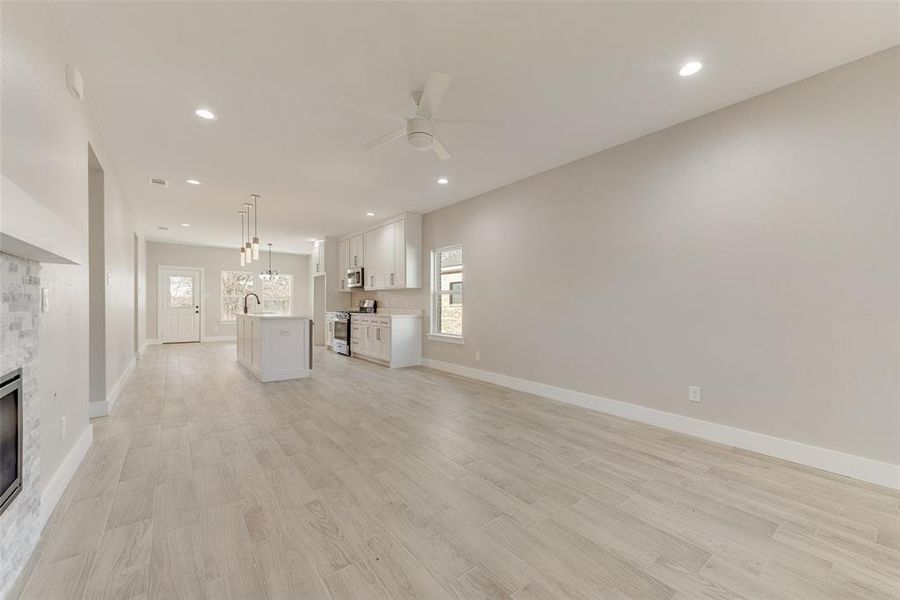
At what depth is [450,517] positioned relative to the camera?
1.90m

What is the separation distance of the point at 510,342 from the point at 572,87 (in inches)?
120

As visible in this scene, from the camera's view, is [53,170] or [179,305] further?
[179,305]

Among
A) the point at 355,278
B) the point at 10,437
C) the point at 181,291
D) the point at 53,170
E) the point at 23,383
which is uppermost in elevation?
the point at 53,170

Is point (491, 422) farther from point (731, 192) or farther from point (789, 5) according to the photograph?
point (789, 5)

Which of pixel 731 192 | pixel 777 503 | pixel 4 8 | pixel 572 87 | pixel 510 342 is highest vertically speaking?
pixel 572 87

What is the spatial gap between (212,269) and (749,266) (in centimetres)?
1132

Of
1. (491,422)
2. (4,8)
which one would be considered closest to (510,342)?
(491,422)

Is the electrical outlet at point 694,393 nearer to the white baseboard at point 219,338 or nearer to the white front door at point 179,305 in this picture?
the white baseboard at point 219,338

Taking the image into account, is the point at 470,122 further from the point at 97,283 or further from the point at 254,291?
the point at 254,291

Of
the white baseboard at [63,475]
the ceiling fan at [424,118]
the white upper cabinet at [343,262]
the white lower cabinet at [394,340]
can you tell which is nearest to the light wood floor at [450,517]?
the white baseboard at [63,475]

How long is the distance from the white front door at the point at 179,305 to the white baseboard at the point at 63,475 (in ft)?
25.8

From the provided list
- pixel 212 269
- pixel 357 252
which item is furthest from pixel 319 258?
pixel 212 269

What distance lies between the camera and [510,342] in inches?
189

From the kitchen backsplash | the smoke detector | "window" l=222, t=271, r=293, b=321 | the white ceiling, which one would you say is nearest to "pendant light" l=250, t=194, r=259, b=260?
the white ceiling
